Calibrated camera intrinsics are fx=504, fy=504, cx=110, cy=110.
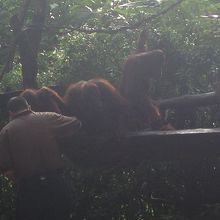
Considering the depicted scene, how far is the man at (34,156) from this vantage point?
207 inches

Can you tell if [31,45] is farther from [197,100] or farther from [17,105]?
[197,100]

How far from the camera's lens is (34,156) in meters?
5.26

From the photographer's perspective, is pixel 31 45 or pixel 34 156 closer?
pixel 34 156

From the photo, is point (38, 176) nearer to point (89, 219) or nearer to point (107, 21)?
point (89, 219)

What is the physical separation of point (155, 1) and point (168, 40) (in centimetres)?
177

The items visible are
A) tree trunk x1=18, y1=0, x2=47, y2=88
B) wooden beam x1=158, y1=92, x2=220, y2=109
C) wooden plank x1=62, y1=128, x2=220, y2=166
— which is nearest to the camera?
wooden plank x1=62, y1=128, x2=220, y2=166

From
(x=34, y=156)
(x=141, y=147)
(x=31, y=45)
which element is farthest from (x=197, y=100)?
(x=31, y=45)

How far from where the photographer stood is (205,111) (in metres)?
8.23

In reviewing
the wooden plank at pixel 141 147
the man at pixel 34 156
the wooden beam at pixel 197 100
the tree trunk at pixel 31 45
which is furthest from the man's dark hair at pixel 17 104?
the wooden beam at pixel 197 100

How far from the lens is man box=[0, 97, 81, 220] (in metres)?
5.25

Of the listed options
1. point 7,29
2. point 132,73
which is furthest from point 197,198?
point 7,29

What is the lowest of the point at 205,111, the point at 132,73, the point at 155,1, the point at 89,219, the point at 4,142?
the point at 89,219

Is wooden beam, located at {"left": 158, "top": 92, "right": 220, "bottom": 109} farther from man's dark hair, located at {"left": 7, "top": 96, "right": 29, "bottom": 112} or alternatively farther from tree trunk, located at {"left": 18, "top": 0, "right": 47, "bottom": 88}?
tree trunk, located at {"left": 18, "top": 0, "right": 47, "bottom": 88}

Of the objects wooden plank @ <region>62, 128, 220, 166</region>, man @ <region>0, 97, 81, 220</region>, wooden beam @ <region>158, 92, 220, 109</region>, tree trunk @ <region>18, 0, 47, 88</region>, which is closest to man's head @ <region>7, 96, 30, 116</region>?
man @ <region>0, 97, 81, 220</region>
